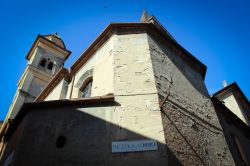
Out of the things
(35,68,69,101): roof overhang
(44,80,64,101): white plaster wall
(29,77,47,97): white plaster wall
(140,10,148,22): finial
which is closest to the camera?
(44,80,64,101): white plaster wall

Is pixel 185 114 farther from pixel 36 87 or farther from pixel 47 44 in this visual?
pixel 47 44

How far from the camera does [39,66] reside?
20.3 m

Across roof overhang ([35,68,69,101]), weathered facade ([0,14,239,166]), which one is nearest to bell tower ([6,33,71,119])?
roof overhang ([35,68,69,101])

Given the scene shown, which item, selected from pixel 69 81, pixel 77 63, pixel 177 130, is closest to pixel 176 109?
pixel 177 130

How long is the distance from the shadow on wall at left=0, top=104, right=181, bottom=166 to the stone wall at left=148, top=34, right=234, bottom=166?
0.61m

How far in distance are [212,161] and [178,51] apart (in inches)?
161

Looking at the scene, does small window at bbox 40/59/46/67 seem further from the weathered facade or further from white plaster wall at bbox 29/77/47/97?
the weathered facade

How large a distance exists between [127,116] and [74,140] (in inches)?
53.5

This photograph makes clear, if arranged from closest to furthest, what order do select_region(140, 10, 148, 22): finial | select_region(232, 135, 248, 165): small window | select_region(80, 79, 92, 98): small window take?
select_region(80, 79, 92, 98): small window, select_region(232, 135, 248, 165): small window, select_region(140, 10, 148, 22): finial

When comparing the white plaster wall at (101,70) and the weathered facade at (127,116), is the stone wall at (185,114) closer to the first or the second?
the weathered facade at (127,116)

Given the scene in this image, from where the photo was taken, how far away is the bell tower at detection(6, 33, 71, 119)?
16.7 metres

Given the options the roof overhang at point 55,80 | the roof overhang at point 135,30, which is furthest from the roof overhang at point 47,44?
the roof overhang at point 135,30

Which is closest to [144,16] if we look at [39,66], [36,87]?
[36,87]

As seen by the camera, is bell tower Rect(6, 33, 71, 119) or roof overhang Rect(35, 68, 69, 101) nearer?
roof overhang Rect(35, 68, 69, 101)
